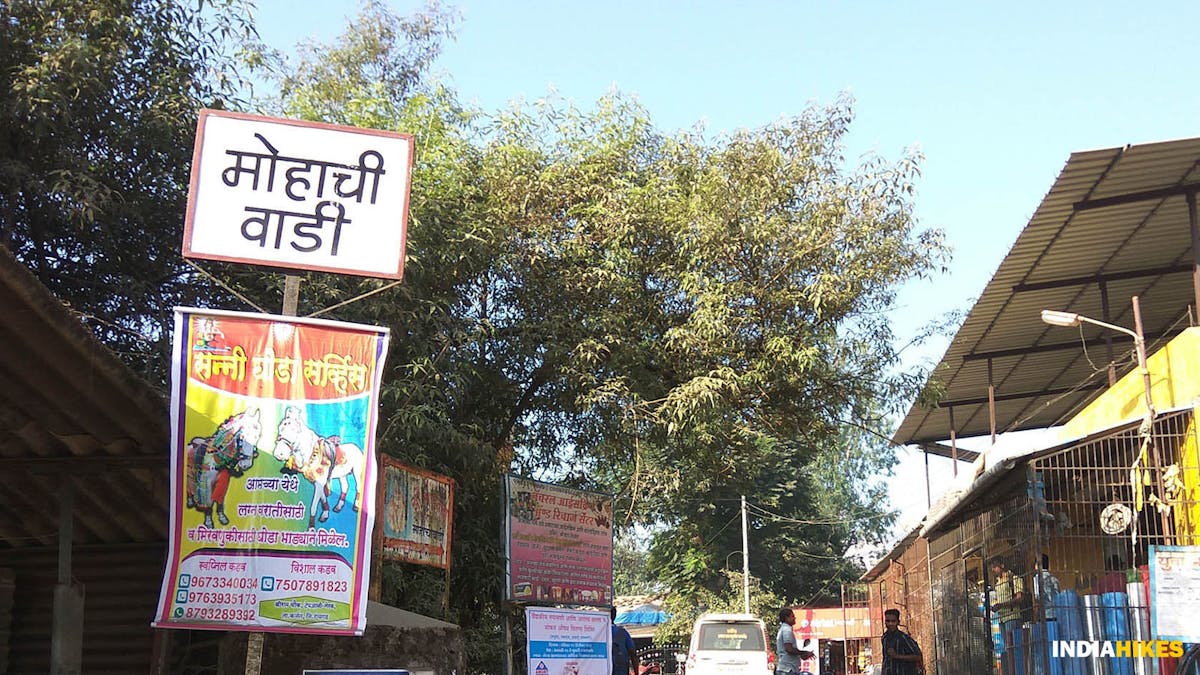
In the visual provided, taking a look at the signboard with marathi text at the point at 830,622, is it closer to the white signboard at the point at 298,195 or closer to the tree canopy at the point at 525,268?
the tree canopy at the point at 525,268

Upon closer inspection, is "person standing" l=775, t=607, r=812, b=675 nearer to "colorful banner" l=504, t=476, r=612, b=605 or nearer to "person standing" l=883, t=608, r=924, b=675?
"person standing" l=883, t=608, r=924, b=675

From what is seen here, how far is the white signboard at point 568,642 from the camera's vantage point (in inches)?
439

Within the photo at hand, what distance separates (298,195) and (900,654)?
769 centimetres

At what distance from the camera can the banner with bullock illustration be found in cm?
709

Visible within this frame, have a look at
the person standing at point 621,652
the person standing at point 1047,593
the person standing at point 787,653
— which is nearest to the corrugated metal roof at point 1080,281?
the person standing at point 1047,593

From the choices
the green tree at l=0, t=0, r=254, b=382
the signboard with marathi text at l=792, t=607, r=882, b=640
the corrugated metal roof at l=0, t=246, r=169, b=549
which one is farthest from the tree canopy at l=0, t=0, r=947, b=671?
the signboard with marathi text at l=792, t=607, r=882, b=640

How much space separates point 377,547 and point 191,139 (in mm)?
5125

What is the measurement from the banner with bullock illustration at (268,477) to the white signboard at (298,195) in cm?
65

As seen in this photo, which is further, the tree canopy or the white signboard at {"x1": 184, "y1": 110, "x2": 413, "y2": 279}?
the tree canopy

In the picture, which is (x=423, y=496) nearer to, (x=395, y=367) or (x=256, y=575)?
(x=395, y=367)

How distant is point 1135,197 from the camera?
13.2 meters

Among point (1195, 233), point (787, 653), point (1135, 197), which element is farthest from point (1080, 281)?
point (787, 653)

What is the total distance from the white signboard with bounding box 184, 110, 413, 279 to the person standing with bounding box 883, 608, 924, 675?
6.90 metres

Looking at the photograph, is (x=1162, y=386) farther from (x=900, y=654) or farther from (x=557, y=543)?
(x=557, y=543)
